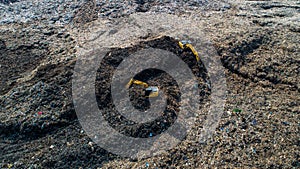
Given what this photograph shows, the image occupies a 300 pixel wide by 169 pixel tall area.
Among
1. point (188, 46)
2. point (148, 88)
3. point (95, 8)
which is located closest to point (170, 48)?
point (188, 46)

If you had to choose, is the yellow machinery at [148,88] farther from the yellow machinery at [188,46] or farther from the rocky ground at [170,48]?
the yellow machinery at [188,46]

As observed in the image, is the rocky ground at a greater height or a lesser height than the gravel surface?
lesser

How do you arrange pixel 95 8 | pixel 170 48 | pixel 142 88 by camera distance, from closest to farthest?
pixel 142 88
pixel 170 48
pixel 95 8

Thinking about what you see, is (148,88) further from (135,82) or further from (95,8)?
(95,8)

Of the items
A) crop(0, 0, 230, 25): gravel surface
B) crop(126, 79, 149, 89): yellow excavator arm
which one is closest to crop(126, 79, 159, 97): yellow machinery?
crop(126, 79, 149, 89): yellow excavator arm

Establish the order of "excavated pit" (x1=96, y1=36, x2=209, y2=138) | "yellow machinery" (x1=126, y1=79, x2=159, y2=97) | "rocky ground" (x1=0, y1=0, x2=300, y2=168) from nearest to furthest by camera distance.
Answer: "rocky ground" (x1=0, y1=0, x2=300, y2=168)
"excavated pit" (x1=96, y1=36, x2=209, y2=138)
"yellow machinery" (x1=126, y1=79, x2=159, y2=97)

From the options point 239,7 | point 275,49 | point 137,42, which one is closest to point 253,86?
point 275,49

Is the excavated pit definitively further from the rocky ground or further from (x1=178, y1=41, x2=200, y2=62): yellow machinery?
the rocky ground

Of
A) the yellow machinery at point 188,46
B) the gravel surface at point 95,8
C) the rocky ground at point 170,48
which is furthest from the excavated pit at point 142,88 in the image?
the gravel surface at point 95,8
